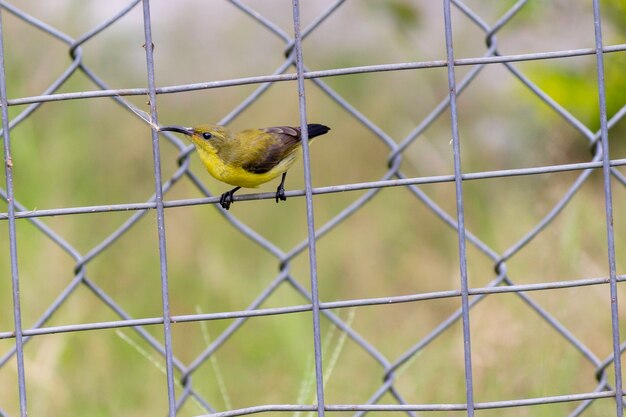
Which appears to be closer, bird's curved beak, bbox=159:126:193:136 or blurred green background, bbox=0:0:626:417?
bird's curved beak, bbox=159:126:193:136

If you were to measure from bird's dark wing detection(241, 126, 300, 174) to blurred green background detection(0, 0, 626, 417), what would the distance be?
1.45ft

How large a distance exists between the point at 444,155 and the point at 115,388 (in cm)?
188

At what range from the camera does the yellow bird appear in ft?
8.07

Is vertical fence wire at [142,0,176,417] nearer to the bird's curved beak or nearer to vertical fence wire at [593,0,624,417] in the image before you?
the bird's curved beak

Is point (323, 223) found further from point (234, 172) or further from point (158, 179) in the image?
point (158, 179)

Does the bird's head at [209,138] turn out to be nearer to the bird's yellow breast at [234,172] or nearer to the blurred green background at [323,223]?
the bird's yellow breast at [234,172]

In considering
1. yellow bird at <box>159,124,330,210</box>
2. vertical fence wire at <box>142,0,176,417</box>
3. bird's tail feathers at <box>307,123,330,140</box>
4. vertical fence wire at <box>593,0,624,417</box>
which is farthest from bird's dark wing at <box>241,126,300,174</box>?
vertical fence wire at <box>593,0,624,417</box>

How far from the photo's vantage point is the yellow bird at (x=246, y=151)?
2.46m

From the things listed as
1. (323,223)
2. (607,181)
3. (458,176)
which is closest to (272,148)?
(458,176)

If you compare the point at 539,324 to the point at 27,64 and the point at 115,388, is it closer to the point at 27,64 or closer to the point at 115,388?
the point at 115,388

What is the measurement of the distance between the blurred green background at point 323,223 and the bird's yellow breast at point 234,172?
40 centimetres

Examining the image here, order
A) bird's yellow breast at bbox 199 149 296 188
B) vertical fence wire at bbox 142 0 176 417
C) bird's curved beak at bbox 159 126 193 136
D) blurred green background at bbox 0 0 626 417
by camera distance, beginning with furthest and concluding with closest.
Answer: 1. blurred green background at bbox 0 0 626 417
2. bird's yellow breast at bbox 199 149 296 188
3. bird's curved beak at bbox 159 126 193 136
4. vertical fence wire at bbox 142 0 176 417

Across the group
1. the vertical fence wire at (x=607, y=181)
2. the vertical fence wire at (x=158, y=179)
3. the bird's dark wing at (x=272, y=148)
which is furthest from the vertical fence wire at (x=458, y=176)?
the bird's dark wing at (x=272, y=148)

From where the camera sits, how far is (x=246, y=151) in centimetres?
256
